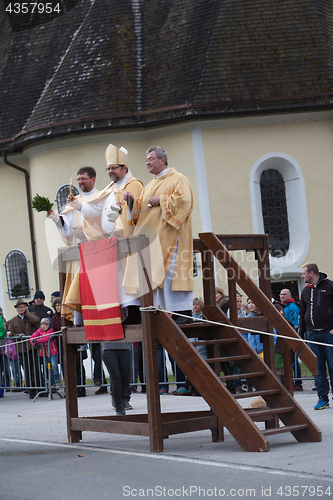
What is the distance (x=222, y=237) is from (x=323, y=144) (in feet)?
38.9

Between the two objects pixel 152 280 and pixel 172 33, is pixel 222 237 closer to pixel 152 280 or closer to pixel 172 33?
pixel 152 280

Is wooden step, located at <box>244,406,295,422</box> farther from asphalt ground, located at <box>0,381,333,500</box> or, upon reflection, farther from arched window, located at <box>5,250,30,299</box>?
arched window, located at <box>5,250,30,299</box>

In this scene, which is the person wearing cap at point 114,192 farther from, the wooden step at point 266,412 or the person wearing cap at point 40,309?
the person wearing cap at point 40,309

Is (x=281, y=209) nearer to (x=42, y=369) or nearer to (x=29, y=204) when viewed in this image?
(x=29, y=204)

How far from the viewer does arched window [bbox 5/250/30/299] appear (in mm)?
21547

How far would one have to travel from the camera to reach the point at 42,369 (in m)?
13.3

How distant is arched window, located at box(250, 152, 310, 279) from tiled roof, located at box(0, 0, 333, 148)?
175 centimetres

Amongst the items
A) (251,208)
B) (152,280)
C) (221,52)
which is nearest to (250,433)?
(152,280)

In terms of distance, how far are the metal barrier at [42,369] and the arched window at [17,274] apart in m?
7.48

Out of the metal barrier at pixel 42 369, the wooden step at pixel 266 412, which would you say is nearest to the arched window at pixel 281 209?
the metal barrier at pixel 42 369

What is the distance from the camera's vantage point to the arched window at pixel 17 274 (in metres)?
21.5

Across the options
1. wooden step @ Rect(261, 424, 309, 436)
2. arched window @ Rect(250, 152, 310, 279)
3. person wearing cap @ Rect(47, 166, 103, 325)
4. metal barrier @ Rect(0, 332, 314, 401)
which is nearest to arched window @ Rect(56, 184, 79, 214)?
arched window @ Rect(250, 152, 310, 279)

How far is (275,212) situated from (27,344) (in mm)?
8651

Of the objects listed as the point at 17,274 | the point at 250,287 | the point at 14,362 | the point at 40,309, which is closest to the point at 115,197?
the point at 250,287
